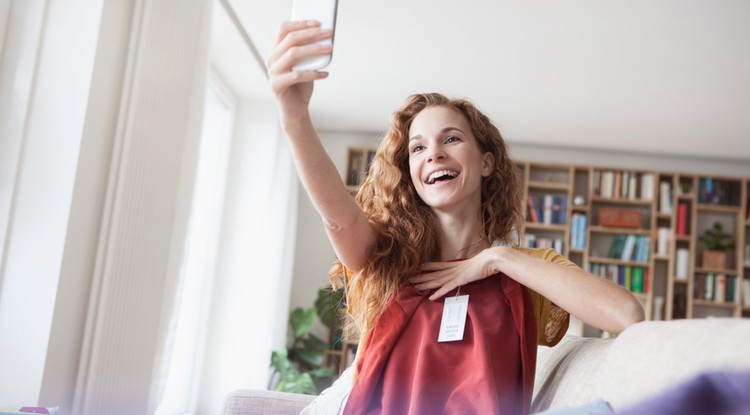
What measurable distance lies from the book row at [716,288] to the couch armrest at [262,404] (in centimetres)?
641

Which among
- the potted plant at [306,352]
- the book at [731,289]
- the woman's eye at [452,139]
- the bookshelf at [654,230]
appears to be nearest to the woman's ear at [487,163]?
the woman's eye at [452,139]

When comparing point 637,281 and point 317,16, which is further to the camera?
point 637,281

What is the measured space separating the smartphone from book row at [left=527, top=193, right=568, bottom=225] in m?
6.43

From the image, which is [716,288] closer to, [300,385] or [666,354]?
[300,385]

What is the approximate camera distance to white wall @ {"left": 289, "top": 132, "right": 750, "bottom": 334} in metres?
7.24

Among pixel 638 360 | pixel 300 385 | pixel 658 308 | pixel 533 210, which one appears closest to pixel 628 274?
pixel 658 308

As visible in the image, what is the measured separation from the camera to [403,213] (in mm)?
1699

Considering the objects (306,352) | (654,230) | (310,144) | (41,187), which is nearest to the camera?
(310,144)

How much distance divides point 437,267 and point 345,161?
5.86m

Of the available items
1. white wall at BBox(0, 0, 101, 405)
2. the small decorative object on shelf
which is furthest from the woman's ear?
the small decorative object on shelf

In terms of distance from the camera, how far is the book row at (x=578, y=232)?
23.4ft

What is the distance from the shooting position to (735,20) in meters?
4.23

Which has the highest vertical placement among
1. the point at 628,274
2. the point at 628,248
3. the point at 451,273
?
the point at 628,248

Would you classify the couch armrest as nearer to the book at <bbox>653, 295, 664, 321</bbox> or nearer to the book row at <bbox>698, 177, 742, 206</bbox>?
the book at <bbox>653, 295, 664, 321</bbox>
